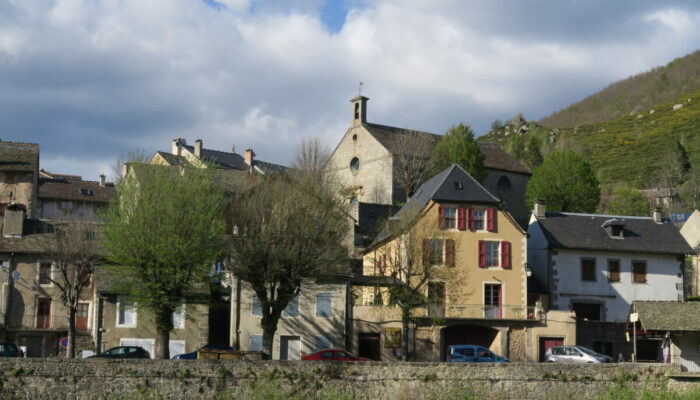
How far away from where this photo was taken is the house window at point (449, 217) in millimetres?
41656

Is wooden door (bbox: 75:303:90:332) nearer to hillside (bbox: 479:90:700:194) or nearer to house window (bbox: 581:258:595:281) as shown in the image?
house window (bbox: 581:258:595:281)

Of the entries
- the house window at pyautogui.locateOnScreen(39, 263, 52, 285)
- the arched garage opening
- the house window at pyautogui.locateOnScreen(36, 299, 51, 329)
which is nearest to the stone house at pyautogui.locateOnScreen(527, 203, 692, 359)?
the arched garage opening

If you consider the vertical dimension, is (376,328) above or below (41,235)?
below

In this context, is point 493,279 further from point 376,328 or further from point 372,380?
point 372,380

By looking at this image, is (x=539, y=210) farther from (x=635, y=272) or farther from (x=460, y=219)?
(x=460, y=219)

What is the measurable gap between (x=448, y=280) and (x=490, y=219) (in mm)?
4851

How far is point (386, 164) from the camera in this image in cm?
6091

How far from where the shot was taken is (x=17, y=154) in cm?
5834

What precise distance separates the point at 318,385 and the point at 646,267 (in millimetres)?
24277

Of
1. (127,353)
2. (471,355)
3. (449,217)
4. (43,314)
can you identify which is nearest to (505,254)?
(449,217)

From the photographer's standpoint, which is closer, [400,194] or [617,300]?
[617,300]

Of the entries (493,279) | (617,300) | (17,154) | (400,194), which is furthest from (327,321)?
(17,154)

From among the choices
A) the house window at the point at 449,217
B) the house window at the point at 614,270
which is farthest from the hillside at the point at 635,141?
the house window at the point at 449,217

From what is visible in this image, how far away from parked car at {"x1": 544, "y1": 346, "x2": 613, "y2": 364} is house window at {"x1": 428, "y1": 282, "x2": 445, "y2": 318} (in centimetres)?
584
